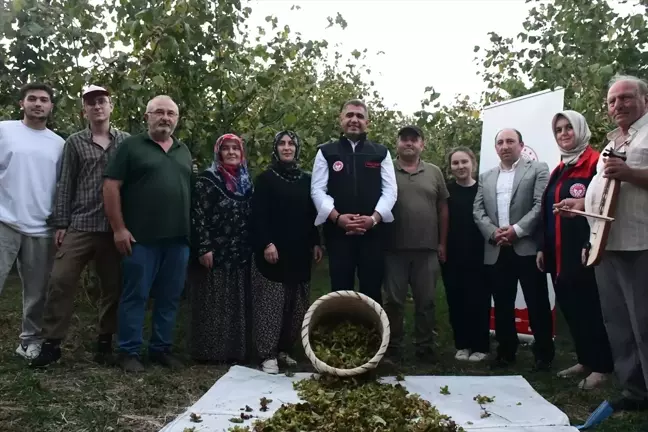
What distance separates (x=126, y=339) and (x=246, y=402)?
114cm

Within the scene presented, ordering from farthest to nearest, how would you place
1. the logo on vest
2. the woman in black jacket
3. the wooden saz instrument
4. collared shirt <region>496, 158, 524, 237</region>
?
1. the woman in black jacket
2. collared shirt <region>496, 158, 524, 237</region>
3. the logo on vest
4. the wooden saz instrument

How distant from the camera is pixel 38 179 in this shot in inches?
161

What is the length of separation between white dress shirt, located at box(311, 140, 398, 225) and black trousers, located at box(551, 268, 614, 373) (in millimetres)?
1221

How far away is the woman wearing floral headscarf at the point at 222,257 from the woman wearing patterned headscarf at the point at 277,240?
11 centimetres

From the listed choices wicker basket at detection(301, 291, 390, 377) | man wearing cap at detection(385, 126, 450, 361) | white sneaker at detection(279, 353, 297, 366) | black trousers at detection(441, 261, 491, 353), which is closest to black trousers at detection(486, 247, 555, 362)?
black trousers at detection(441, 261, 491, 353)

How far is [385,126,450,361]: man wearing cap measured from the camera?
4.48m

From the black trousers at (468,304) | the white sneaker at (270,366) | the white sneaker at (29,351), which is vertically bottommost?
the white sneaker at (270,366)

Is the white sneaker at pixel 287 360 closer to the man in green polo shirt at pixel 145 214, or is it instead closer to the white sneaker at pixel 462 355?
the man in green polo shirt at pixel 145 214

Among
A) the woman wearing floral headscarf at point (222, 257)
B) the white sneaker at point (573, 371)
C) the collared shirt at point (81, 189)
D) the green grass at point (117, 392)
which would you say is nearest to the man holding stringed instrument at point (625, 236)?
the green grass at point (117, 392)

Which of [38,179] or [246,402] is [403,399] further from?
[38,179]

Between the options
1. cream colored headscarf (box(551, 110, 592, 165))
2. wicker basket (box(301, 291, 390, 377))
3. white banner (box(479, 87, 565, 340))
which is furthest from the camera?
white banner (box(479, 87, 565, 340))

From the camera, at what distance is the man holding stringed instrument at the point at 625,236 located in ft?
10.5

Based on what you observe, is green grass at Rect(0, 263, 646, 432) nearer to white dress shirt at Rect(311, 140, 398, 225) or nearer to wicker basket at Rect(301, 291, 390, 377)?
wicker basket at Rect(301, 291, 390, 377)

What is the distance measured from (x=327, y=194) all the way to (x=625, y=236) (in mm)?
1949
